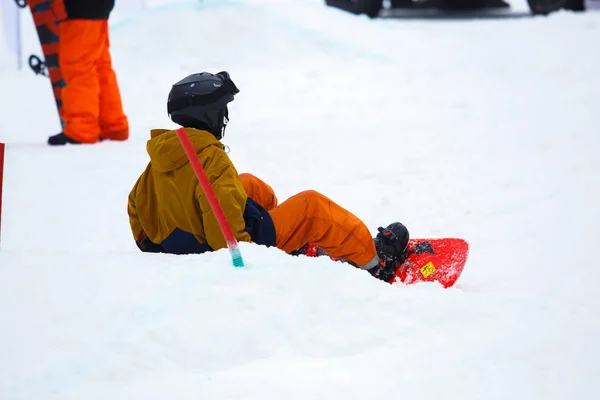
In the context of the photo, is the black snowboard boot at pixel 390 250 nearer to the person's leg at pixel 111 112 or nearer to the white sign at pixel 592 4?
the person's leg at pixel 111 112

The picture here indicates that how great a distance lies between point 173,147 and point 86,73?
346 cm

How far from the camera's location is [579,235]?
161 inches

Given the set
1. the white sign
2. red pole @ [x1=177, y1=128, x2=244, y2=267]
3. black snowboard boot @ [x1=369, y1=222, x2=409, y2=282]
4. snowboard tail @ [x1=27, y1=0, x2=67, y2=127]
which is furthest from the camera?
the white sign

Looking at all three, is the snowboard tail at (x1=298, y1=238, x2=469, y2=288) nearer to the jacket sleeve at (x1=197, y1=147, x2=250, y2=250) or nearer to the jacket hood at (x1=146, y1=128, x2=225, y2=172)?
the jacket sleeve at (x1=197, y1=147, x2=250, y2=250)

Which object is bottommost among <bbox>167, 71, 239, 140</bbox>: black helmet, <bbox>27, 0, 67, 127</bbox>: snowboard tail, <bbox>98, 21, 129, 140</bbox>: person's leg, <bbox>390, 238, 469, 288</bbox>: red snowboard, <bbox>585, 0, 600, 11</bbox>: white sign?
<bbox>585, 0, 600, 11</bbox>: white sign

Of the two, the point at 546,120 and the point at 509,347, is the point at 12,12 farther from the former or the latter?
the point at 509,347

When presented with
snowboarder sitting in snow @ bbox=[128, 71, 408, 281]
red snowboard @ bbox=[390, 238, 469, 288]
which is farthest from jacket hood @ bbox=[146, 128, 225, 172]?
red snowboard @ bbox=[390, 238, 469, 288]

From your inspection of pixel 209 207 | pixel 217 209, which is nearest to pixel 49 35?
pixel 209 207

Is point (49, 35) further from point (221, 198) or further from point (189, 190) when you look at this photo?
point (221, 198)

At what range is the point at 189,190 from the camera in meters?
2.83

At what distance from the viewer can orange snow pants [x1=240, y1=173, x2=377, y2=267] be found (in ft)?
9.80

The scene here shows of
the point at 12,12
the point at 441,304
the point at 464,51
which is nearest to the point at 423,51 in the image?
the point at 464,51

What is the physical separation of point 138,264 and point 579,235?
2.28m

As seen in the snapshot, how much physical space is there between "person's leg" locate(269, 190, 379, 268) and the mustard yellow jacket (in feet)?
0.67
